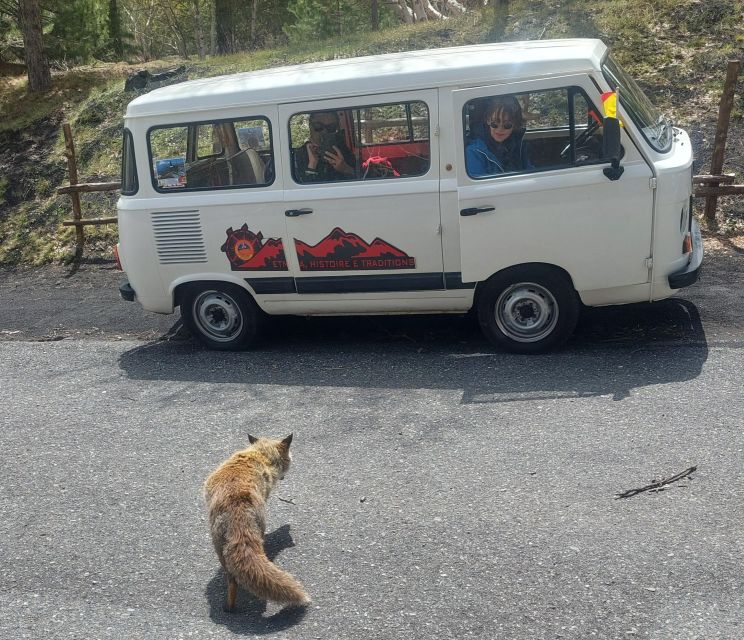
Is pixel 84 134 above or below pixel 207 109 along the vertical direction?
below

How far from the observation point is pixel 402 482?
5.46m

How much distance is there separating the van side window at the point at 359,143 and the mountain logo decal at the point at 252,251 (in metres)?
0.61

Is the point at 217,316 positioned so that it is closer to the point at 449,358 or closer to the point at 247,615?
the point at 449,358

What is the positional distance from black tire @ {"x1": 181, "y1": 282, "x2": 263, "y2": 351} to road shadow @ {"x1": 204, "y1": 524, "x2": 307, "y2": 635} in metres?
3.67

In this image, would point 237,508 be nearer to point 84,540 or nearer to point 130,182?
point 84,540

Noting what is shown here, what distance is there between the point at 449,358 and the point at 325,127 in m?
2.18

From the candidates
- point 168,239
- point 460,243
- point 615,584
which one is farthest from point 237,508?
point 168,239

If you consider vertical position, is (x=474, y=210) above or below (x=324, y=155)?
below

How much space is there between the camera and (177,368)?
7926 mm

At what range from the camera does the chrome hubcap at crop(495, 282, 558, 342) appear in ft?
23.3

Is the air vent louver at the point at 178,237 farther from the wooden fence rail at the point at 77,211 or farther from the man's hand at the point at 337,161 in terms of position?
the wooden fence rail at the point at 77,211

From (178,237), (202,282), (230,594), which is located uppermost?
(178,237)

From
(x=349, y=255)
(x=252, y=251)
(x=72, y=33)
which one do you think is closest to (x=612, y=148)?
(x=349, y=255)

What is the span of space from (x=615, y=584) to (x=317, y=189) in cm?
422
